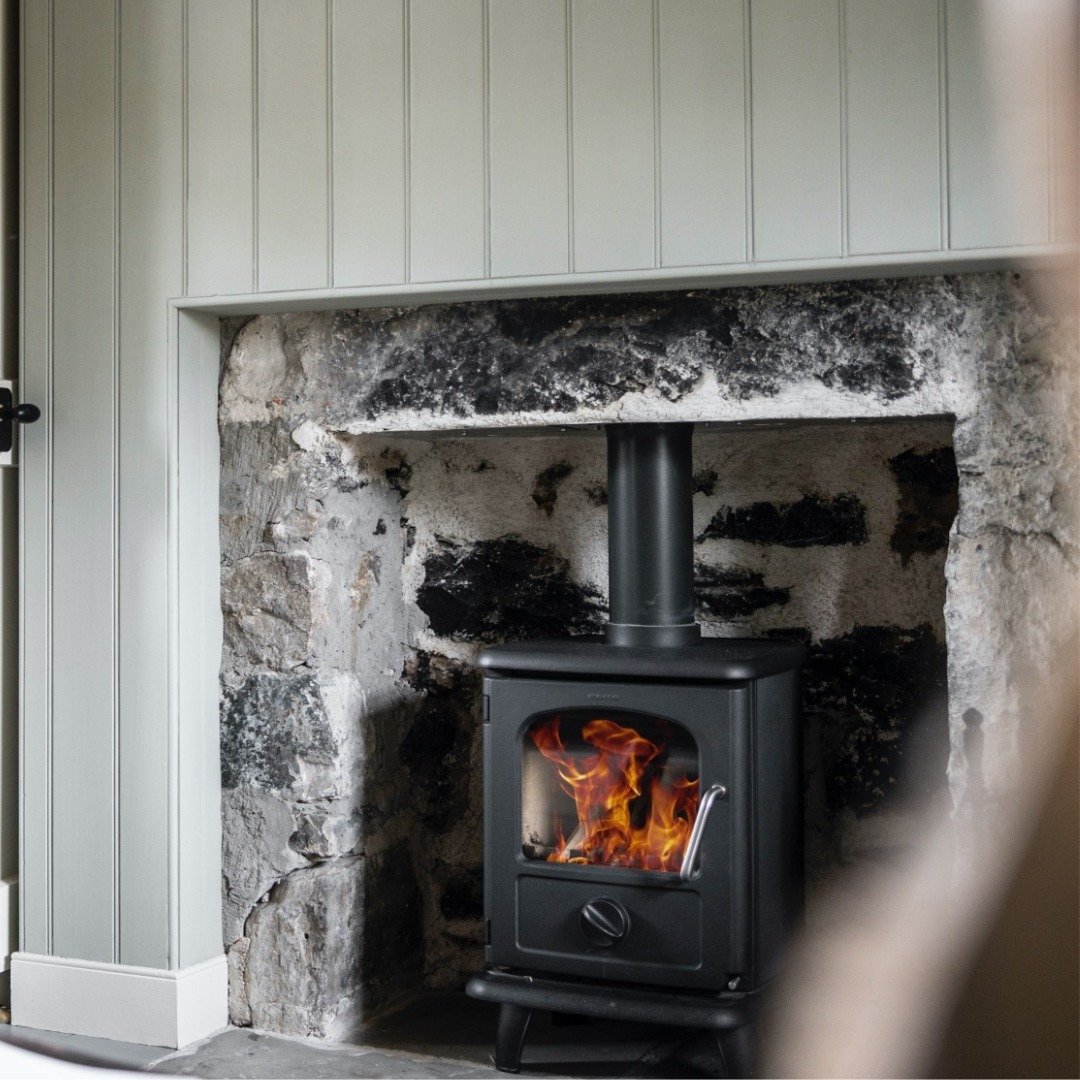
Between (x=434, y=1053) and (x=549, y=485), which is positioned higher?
(x=549, y=485)

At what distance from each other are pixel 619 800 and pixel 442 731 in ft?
1.99

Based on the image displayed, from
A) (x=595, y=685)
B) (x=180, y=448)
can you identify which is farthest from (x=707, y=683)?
(x=180, y=448)

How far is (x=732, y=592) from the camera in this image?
2656 mm

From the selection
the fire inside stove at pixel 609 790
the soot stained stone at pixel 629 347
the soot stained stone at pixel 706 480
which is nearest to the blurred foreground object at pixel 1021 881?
the soot stained stone at pixel 629 347

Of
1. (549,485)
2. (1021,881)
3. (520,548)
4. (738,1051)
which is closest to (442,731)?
(520,548)

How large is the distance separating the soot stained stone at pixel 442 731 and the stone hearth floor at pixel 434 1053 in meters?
0.44

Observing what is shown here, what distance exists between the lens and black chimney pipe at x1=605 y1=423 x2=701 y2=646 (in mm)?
2355

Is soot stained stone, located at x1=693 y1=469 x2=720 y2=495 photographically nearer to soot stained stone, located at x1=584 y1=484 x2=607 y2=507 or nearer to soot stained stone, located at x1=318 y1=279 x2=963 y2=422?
soot stained stone, located at x1=584 y1=484 x2=607 y2=507

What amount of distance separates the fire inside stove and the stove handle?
0.06 metres

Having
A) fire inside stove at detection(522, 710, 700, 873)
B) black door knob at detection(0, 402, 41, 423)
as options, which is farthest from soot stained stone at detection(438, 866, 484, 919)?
black door knob at detection(0, 402, 41, 423)

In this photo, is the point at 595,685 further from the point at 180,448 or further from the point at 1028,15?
the point at 1028,15

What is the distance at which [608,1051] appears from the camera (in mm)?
2465

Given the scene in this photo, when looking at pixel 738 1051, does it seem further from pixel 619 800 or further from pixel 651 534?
pixel 651 534

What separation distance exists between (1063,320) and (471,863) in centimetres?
157
